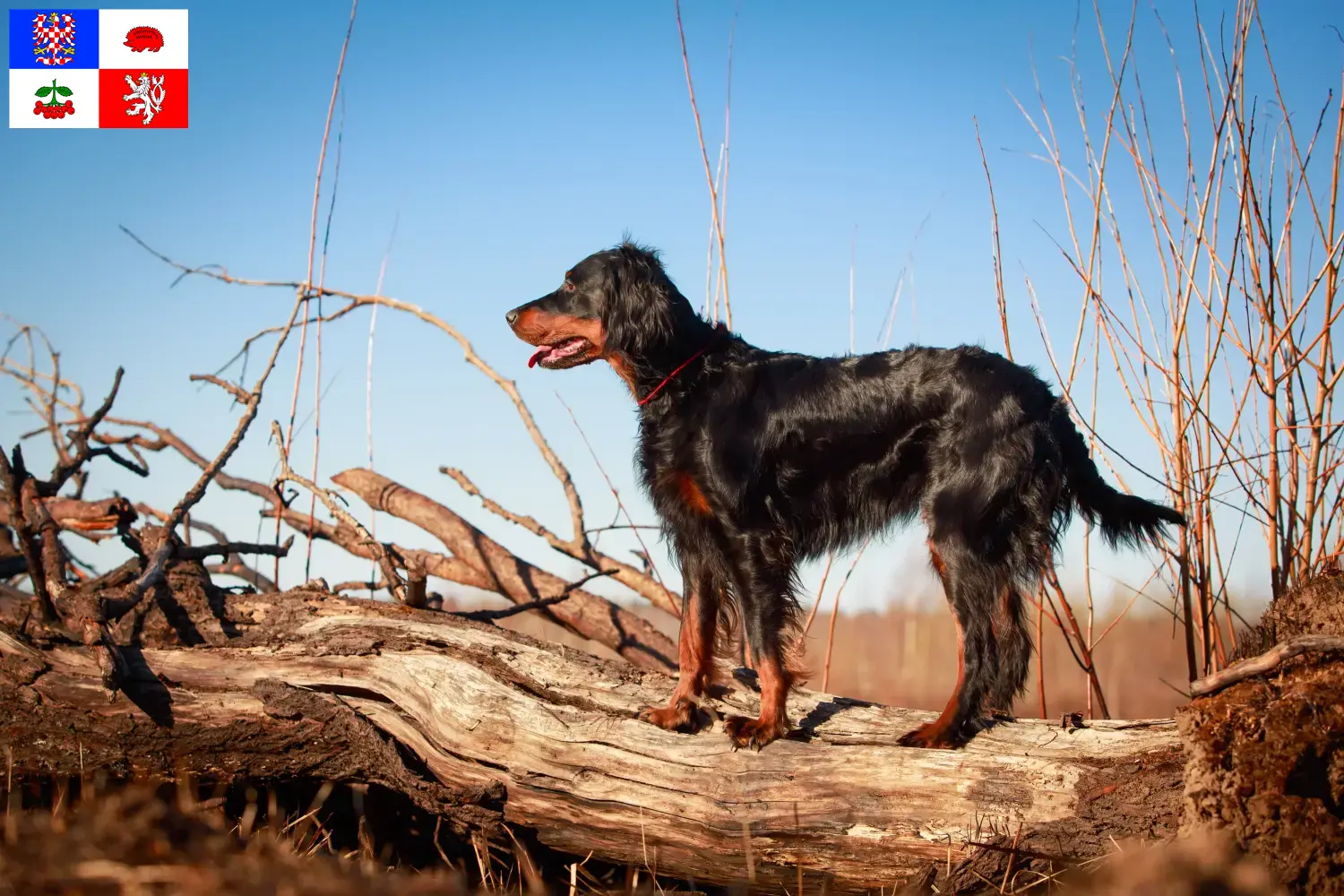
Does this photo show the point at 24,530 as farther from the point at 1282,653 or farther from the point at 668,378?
the point at 1282,653

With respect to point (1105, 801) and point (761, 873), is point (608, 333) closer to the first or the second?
point (761, 873)

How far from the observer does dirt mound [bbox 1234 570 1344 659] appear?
2.59 meters

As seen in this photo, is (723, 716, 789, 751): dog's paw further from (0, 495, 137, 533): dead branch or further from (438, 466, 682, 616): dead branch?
(0, 495, 137, 533): dead branch

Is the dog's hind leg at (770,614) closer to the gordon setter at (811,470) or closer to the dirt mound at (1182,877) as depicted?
the gordon setter at (811,470)

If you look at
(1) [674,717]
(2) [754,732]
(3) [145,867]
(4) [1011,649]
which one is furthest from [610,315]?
(3) [145,867]

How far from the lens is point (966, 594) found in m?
3.21

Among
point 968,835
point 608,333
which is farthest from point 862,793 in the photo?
point 608,333

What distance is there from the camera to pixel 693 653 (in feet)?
11.5

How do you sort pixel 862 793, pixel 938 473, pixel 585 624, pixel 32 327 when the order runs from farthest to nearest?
pixel 32 327
pixel 585 624
pixel 938 473
pixel 862 793

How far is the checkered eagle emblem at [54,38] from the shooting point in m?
4.99

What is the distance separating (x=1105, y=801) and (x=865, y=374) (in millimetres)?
1575

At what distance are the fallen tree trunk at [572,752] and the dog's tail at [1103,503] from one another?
2.43ft

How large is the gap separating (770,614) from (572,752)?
0.81 metres

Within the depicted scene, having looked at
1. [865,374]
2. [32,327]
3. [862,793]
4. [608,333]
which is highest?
[32,327]
